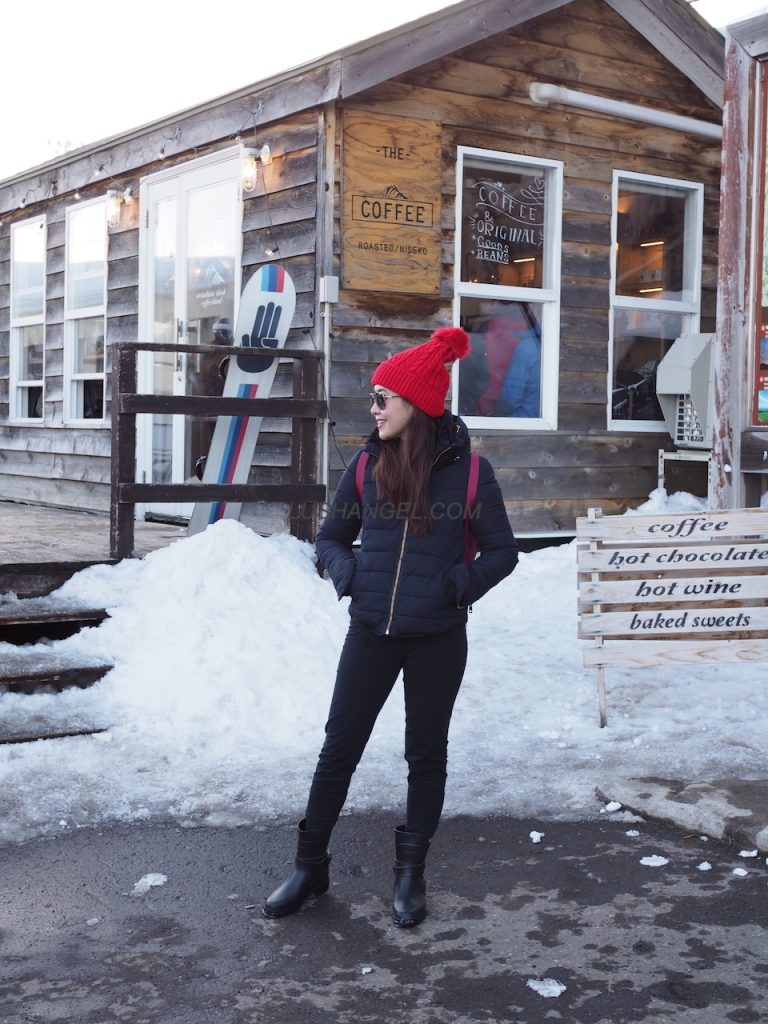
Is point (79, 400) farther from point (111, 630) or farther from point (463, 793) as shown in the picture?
point (463, 793)

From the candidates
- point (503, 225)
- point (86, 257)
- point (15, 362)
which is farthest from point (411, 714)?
point (15, 362)

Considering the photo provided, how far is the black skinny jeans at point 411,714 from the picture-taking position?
421cm

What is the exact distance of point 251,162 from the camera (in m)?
9.66

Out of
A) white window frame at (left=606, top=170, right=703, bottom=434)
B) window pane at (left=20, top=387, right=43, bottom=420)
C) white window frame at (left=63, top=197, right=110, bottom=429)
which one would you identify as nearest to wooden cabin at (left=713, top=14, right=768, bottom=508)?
white window frame at (left=606, top=170, right=703, bottom=434)

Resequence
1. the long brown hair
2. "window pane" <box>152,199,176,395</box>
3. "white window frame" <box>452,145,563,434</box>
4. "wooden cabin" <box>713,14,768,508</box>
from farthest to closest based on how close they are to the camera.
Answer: "window pane" <box>152,199,176,395</box> → "white window frame" <box>452,145,563,434</box> → "wooden cabin" <box>713,14,768,508</box> → the long brown hair

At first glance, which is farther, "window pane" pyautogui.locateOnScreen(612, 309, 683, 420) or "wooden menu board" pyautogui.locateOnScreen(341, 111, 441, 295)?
"window pane" pyautogui.locateOnScreen(612, 309, 683, 420)

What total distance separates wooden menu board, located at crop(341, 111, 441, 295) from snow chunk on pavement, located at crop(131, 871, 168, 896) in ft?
18.1

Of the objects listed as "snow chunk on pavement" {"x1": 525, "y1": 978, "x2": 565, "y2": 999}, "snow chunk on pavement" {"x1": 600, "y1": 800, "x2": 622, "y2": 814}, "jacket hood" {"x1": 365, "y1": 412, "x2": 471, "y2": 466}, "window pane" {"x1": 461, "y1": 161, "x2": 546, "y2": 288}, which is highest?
"window pane" {"x1": 461, "y1": 161, "x2": 546, "y2": 288}

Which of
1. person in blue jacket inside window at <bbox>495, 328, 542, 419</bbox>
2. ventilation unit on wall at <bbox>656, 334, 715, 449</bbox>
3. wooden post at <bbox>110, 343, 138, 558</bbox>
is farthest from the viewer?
ventilation unit on wall at <bbox>656, 334, 715, 449</bbox>

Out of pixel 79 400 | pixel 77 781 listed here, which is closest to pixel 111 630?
pixel 77 781

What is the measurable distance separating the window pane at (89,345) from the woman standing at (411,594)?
8598 millimetres

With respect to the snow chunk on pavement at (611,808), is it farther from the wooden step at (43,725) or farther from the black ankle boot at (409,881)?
the wooden step at (43,725)

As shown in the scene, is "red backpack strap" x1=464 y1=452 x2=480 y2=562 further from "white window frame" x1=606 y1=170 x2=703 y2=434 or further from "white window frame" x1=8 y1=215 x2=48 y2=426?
"white window frame" x1=8 y1=215 x2=48 y2=426

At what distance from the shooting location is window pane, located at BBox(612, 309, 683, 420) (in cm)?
1089
